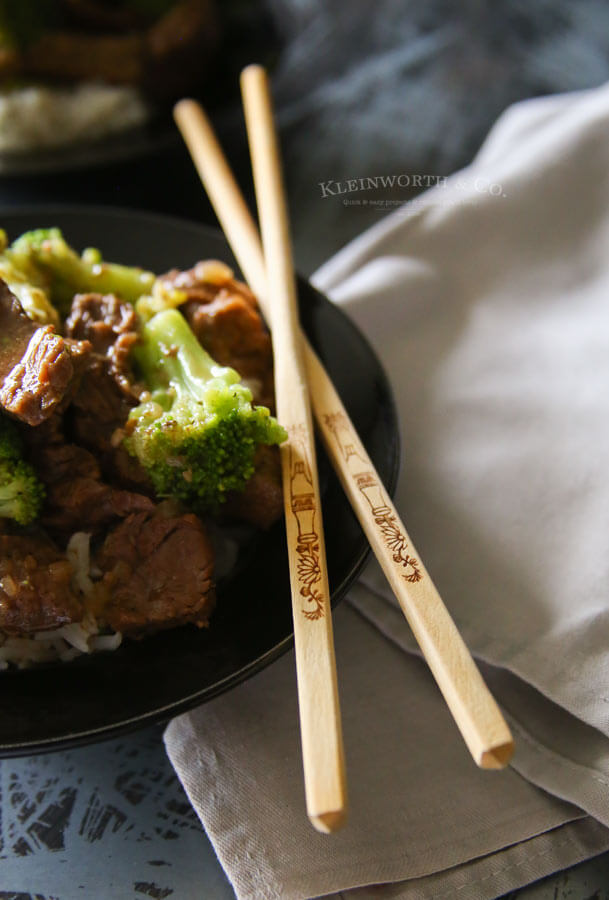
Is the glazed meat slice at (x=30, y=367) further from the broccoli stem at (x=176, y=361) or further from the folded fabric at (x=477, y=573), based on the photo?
the folded fabric at (x=477, y=573)

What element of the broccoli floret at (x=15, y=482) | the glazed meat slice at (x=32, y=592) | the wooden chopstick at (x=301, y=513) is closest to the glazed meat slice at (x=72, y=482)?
the broccoli floret at (x=15, y=482)

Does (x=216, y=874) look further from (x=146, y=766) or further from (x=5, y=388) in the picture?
(x=5, y=388)

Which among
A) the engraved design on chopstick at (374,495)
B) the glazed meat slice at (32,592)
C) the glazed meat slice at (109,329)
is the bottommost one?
the engraved design on chopstick at (374,495)

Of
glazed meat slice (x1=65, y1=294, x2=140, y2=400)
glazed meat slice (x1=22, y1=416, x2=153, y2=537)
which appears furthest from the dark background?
glazed meat slice (x1=65, y1=294, x2=140, y2=400)

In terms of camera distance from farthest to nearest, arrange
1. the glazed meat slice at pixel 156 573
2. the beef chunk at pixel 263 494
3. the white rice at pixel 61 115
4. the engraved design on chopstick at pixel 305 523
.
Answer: the white rice at pixel 61 115 → the beef chunk at pixel 263 494 → the glazed meat slice at pixel 156 573 → the engraved design on chopstick at pixel 305 523

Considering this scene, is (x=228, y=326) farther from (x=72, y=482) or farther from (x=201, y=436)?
(x=72, y=482)

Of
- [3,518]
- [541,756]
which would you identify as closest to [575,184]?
[541,756]

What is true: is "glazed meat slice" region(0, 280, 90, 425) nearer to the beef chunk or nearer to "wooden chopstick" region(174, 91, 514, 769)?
the beef chunk
